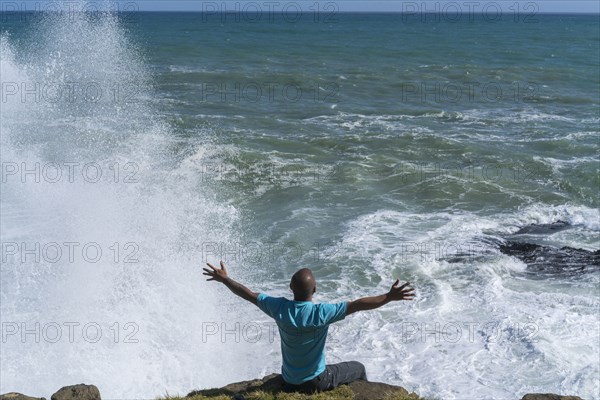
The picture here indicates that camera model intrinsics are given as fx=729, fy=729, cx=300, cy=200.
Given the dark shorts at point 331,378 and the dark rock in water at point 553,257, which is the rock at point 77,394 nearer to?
the dark shorts at point 331,378

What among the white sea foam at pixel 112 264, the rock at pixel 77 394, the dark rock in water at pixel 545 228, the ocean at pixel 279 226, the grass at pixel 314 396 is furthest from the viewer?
the dark rock in water at pixel 545 228

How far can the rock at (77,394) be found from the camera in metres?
7.18

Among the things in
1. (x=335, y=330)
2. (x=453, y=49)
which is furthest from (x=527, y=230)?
(x=453, y=49)

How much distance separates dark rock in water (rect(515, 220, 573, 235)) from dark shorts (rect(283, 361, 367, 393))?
983cm

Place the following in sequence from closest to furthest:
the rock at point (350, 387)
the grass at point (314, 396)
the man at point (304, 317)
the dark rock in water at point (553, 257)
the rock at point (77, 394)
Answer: the man at point (304, 317)
the grass at point (314, 396)
the rock at point (350, 387)
the rock at point (77, 394)
the dark rock in water at point (553, 257)

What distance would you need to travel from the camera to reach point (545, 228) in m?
16.4

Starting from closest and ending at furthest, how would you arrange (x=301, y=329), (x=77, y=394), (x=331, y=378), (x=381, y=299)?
(x=381, y=299)
(x=301, y=329)
(x=331, y=378)
(x=77, y=394)

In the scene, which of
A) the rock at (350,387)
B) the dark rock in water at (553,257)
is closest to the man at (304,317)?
the rock at (350,387)

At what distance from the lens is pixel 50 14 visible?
31.6 metres

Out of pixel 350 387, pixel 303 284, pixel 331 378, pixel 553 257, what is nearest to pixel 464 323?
pixel 553 257

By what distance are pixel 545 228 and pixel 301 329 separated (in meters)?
11.5

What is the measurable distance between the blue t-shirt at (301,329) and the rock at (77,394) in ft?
6.77

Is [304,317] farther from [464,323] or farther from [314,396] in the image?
[464,323]

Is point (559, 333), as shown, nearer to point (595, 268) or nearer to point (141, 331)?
point (595, 268)
